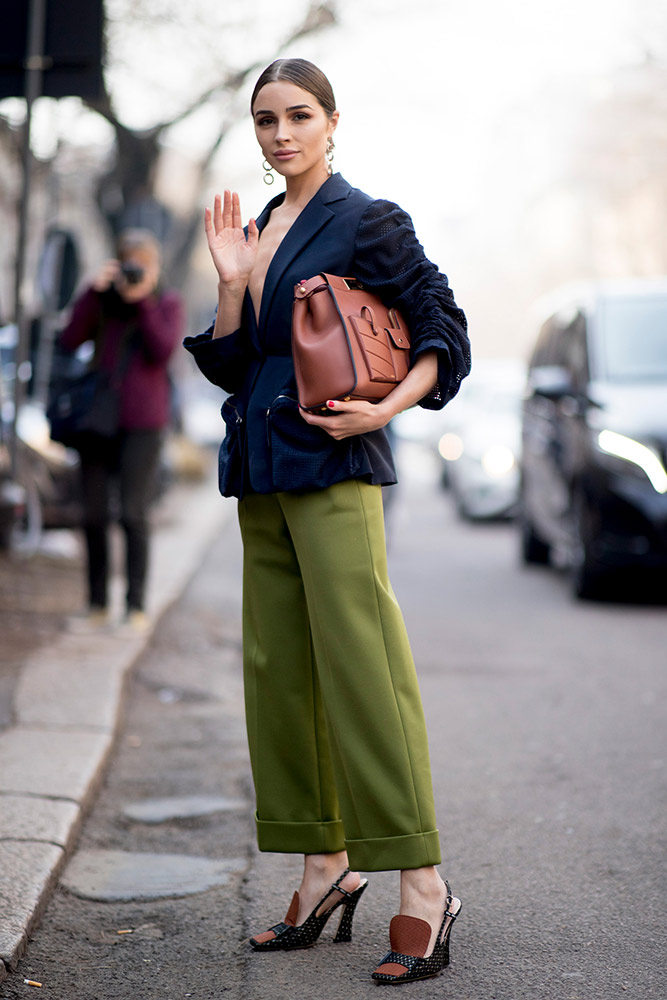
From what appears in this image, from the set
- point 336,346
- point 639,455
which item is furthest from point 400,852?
point 639,455

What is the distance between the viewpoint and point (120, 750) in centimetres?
495

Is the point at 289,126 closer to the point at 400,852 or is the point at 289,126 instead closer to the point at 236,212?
the point at 236,212

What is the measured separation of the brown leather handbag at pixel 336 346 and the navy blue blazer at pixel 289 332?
0.08 metres

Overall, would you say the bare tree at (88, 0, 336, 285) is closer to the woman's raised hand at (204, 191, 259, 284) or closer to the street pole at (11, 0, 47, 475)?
the street pole at (11, 0, 47, 475)

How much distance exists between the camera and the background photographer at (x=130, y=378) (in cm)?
650

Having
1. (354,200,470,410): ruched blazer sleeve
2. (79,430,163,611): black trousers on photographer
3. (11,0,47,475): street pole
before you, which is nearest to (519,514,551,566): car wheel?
(79,430,163,611): black trousers on photographer

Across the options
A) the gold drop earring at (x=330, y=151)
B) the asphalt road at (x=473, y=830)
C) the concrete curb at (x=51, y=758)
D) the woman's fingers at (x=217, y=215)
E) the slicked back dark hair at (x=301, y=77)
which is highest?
the slicked back dark hair at (x=301, y=77)

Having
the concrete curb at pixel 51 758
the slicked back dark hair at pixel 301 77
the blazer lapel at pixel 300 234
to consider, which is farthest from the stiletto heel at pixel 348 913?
the slicked back dark hair at pixel 301 77

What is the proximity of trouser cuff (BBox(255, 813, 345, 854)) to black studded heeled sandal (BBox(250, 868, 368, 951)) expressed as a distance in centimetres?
7

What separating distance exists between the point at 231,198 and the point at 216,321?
0.27 meters

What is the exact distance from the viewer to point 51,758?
4.32 metres

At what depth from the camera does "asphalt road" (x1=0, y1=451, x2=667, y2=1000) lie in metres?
2.88

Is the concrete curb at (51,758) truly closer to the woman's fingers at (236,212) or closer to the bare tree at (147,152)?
the woman's fingers at (236,212)

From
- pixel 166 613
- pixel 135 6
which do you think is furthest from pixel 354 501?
pixel 135 6
